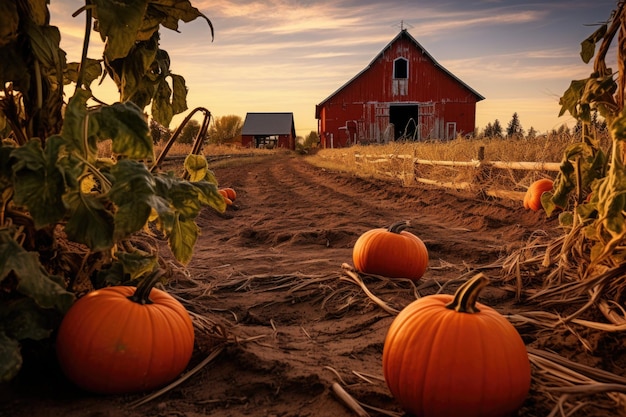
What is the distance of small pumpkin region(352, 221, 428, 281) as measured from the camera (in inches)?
152

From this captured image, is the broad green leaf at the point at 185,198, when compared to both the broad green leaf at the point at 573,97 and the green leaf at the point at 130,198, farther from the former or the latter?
the broad green leaf at the point at 573,97

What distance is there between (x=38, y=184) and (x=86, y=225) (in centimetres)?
23

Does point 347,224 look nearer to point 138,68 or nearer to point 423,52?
point 138,68

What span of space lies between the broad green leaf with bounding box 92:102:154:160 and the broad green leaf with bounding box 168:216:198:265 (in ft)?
1.21

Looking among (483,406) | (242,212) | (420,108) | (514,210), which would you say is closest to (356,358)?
(483,406)

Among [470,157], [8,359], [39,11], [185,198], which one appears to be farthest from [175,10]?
[470,157]

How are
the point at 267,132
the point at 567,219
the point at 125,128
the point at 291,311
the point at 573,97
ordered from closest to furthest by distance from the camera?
1. the point at 125,128
2. the point at 573,97
3. the point at 567,219
4. the point at 291,311
5. the point at 267,132

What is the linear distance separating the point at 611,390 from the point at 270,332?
1702 mm

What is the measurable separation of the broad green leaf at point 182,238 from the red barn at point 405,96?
27.2 meters

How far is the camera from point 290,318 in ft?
10.9

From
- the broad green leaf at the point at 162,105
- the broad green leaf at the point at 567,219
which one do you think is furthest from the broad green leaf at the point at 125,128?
the broad green leaf at the point at 567,219

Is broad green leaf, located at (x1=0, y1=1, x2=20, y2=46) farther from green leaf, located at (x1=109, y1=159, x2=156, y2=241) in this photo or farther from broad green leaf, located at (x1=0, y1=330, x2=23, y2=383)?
broad green leaf, located at (x1=0, y1=330, x2=23, y2=383)

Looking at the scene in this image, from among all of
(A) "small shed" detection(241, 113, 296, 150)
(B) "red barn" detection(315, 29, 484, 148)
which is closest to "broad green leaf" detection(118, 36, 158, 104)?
(B) "red barn" detection(315, 29, 484, 148)

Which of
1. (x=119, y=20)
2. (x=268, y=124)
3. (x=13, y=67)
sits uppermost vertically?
(x=268, y=124)
